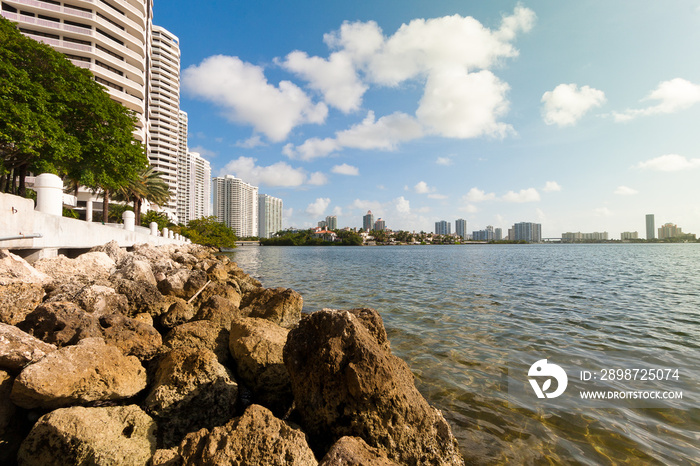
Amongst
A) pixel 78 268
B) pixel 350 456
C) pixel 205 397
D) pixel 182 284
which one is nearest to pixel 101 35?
pixel 78 268

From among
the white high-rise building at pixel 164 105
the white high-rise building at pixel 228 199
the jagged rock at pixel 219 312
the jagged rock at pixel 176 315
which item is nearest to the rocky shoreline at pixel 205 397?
the jagged rock at pixel 219 312

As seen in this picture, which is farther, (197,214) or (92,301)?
(197,214)

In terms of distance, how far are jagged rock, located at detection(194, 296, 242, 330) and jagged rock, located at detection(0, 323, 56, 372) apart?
8.34 ft

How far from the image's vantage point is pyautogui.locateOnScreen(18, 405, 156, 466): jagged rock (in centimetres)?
330

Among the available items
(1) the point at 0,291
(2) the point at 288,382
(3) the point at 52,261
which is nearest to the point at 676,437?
(2) the point at 288,382

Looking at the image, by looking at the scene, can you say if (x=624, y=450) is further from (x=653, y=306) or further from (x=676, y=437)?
(x=653, y=306)

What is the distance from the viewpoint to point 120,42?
56406mm

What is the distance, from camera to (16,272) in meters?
6.61

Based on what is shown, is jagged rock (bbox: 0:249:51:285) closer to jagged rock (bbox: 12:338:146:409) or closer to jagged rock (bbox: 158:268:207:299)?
jagged rock (bbox: 158:268:207:299)

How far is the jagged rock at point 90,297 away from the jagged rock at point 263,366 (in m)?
2.88

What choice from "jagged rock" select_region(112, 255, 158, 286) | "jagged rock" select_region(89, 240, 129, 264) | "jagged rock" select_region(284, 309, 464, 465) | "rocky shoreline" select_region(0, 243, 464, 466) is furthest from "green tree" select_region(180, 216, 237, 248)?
"jagged rock" select_region(284, 309, 464, 465)

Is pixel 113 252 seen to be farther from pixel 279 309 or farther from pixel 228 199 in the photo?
pixel 228 199

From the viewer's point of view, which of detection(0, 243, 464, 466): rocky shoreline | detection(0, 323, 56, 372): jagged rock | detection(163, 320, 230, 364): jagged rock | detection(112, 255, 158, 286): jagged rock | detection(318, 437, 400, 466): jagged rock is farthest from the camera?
detection(112, 255, 158, 286): jagged rock

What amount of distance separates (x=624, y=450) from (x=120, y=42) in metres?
76.1
